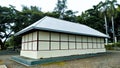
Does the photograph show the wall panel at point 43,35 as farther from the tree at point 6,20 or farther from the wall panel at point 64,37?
the tree at point 6,20

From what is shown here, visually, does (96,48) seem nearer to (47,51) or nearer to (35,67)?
(47,51)

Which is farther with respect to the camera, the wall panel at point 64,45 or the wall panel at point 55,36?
the wall panel at point 64,45

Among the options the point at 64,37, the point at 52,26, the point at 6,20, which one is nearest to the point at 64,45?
the point at 64,37

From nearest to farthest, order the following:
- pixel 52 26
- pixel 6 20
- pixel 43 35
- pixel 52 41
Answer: pixel 43 35
pixel 52 41
pixel 52 26
pixel 6 20

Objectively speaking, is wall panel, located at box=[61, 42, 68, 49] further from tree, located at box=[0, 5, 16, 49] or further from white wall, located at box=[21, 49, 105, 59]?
tree, located at box=[0, 5, 16, 49]

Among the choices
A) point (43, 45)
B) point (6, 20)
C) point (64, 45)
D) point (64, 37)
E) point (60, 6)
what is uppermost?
point (60, 6)

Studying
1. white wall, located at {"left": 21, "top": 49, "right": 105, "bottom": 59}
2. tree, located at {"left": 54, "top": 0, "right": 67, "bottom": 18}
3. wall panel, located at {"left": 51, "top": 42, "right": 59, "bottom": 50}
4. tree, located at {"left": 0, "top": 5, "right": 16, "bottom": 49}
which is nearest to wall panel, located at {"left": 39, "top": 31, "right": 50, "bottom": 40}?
wall panel, located at {"left": 51, "top": 42, "right": 59, "bottom": 50}

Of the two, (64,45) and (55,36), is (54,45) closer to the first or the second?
(55,36)

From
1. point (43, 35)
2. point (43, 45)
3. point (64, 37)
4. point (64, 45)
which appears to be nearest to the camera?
point (43, 45)

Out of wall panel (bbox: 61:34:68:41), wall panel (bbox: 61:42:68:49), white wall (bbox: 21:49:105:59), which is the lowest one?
white wall (bbox: 21:49:105:59)

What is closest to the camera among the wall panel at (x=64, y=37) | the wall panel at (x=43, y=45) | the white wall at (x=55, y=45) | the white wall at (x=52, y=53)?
the white wall at (x=52, y=53)

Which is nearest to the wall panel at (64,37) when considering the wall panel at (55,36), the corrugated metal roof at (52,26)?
the corrugated metal roof at (52,26)

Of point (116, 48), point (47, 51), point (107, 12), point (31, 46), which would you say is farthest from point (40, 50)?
point (107, 12)

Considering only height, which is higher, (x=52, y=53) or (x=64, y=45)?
(x=64, y=45)
